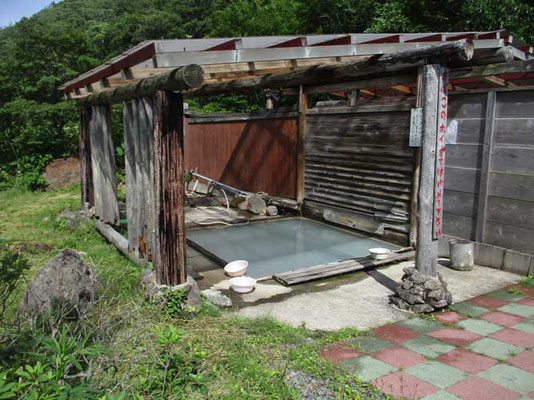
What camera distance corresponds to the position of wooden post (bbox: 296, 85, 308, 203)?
975 centimetres

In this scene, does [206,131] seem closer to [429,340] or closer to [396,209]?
[396,209]

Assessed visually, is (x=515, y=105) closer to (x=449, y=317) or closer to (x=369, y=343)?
(x=449, y=317)

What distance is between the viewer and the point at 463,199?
6.75 metres

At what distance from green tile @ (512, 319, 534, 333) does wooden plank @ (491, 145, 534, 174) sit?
2.20m

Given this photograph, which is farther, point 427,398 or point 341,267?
point 341,267

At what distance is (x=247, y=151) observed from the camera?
12031mm

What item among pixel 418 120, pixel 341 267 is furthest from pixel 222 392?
pixel 418 120

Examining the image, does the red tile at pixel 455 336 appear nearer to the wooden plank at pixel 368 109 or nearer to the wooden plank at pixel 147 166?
the wooden plank at pixel 147 166

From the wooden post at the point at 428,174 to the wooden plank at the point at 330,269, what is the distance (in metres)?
1.26

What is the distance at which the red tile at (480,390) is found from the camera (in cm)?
326

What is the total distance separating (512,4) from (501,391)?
12276mm

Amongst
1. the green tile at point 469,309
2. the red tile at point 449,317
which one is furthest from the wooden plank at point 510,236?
the red tile at point 449,317

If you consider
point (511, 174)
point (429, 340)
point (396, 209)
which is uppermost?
point (511, 174)

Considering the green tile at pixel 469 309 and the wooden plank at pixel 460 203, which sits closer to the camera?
the green tile at pixel 469 309
